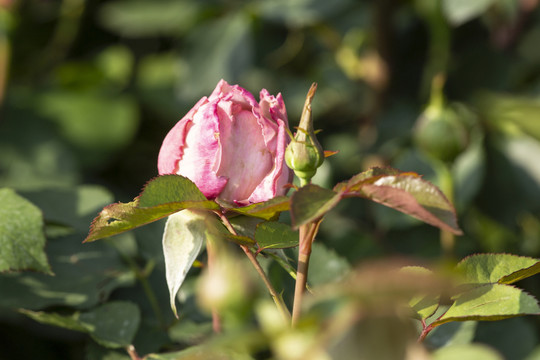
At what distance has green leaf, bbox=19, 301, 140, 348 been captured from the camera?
0.63 metres

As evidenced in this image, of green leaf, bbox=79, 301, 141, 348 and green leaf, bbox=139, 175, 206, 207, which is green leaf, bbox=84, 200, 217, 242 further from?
green leaf, bbox=79, 301, 141, 348

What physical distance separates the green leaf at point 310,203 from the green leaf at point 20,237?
0.30 m

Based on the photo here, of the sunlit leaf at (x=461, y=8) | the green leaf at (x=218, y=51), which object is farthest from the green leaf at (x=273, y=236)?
Result: the green leaf at (x=218, y=51)

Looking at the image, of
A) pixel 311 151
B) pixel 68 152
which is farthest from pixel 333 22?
pixel 311 151

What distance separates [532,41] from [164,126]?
999 millimetres

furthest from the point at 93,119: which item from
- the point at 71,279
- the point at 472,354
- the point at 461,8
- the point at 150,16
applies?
the point at 472,354

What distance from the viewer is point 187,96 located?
1.48 m

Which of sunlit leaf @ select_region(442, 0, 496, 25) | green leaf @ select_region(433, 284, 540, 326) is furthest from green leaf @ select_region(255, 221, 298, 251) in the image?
sunlit leaf @ select_region(442, 0, 496, 25)

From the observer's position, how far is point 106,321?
2.16 ft

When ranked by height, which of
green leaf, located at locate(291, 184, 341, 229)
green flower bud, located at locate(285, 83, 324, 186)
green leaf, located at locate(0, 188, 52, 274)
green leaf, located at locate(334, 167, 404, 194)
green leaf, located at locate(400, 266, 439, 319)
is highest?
green flower bud, located at locate(285, 83, 324, 186)

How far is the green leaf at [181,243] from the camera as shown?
20.0 inches

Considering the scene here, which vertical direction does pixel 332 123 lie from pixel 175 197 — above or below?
below

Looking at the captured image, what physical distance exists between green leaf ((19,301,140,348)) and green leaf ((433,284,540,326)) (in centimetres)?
30

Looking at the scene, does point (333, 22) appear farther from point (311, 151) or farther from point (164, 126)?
point (311, 151)
